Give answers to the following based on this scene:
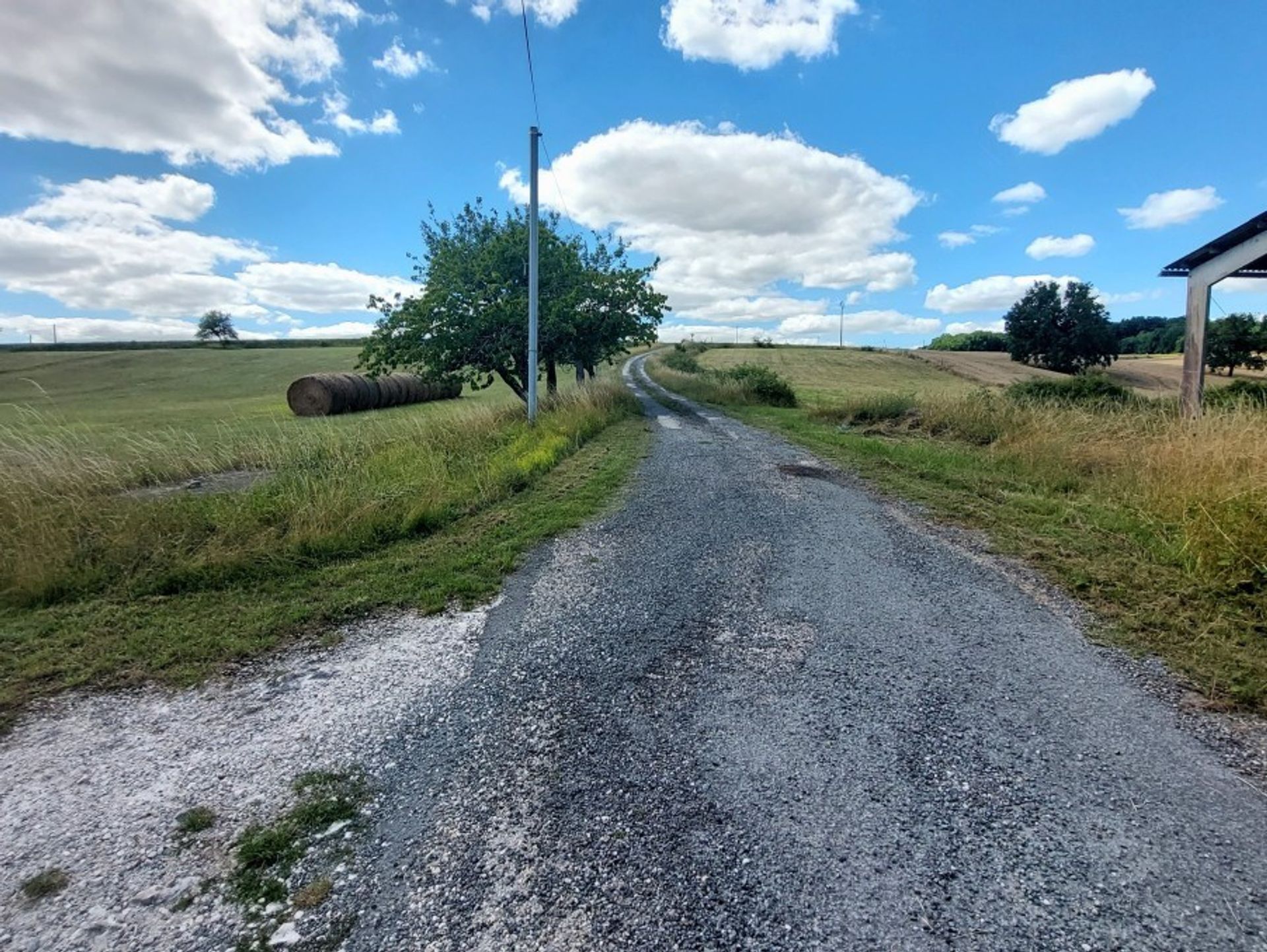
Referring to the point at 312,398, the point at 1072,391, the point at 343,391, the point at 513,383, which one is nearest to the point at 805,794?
the point at 513,383

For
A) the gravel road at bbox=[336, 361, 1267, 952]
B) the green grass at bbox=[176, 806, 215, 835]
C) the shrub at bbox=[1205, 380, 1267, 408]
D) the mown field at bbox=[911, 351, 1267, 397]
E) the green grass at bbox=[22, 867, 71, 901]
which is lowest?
the green grass at bbox=[22, 867, 71, 901]

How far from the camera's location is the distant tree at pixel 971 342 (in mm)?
86750

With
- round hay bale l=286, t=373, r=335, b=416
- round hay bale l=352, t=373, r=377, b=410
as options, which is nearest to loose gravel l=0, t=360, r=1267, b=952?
round hay bale l=286, t=373, r=335, b=416

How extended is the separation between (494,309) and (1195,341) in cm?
1599

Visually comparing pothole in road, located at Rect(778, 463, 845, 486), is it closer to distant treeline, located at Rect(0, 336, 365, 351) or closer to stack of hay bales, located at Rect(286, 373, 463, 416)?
stack of hay bales, located at Rect(286, 373, 463, 416)

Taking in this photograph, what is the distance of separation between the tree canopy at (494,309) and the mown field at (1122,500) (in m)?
8.62

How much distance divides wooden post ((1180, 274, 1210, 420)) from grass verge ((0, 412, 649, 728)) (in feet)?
43.8

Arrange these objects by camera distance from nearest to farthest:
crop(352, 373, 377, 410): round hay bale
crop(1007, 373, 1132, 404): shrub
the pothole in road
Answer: the pothole in road < crop(1007, 373, 1132, 404): shrub < crop(352, 373, 377, 410): round hay bale

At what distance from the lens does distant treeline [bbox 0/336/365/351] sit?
62438mm

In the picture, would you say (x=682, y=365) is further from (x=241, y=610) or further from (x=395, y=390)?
(x=241, y=610)

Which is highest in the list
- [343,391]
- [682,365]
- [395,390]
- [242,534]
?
[682,365]

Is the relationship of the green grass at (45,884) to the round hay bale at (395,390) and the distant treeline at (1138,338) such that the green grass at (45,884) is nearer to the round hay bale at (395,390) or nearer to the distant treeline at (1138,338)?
the round hay bale at (395,390)

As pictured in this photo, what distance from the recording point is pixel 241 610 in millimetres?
4652

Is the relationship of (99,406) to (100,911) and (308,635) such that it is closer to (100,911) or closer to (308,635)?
(308,635)
